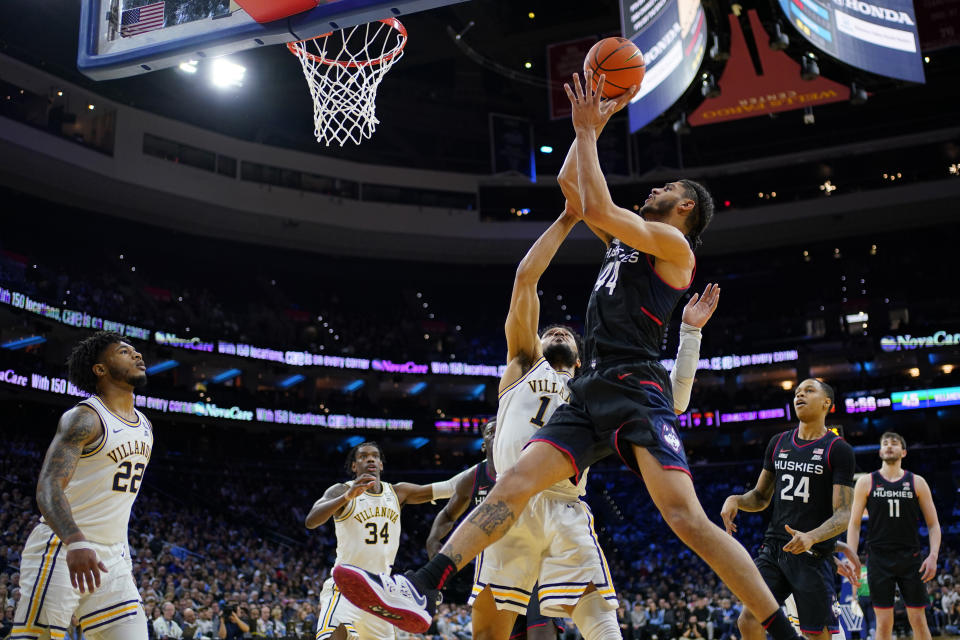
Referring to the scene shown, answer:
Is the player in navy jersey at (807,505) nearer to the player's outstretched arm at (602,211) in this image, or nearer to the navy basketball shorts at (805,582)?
the navy basketball shorts at (805,582)

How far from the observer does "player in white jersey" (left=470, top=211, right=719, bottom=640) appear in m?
5.49

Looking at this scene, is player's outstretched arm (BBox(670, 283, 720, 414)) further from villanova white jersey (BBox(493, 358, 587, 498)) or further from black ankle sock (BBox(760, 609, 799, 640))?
black ankle sock (BBox(760, 609, 799, 640))

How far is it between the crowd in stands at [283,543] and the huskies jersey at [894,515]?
1039 centimetres

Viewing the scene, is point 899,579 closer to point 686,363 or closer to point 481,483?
point 481,483

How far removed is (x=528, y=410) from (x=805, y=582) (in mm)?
2481

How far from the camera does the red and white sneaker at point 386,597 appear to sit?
3793 millimetres

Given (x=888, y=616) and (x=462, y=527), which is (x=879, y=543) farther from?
(x=462, y=527)

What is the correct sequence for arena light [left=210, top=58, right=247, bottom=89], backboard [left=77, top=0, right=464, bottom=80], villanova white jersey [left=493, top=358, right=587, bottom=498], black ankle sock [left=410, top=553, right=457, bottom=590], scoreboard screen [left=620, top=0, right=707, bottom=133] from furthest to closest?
1. arena light [left=210, top=58, right=247, bottom=89]
2. scoreboard screen [left=620, top=0, right=707, bottom=133]
3. backboard [left=77, top=0, right=464, bottom=80]
4. villanova white jersey [left=493, top=358, right=587, bottom=498]
5. black ankle sock [left=410, top=553, right=457, bottom=590]

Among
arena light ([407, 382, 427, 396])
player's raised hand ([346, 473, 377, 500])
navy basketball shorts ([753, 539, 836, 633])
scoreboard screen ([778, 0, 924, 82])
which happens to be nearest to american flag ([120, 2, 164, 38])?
player's raised hand ([346, 473, 377, 500])

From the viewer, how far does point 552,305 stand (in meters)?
39.0

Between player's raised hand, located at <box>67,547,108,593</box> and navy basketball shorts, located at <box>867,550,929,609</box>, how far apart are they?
22.4 feet

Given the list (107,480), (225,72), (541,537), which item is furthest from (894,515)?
(225,72)

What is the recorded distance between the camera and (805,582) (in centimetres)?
658

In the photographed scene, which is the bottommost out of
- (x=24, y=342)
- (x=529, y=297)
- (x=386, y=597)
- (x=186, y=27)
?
(x=386, y=597)
